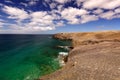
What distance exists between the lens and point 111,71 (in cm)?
1498

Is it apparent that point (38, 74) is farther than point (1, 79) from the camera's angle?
Yes

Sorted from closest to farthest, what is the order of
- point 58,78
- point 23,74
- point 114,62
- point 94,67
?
1. point 58,78
2. point 94,67
3. point 114,62
4. point 23,74

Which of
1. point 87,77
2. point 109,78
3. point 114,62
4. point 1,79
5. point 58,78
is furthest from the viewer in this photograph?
point 1,79

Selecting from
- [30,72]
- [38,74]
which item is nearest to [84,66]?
[38,74]

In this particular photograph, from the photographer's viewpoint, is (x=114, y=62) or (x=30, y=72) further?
(x=30, y=72)

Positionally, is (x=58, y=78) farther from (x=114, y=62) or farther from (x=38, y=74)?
(x=38, y=74)

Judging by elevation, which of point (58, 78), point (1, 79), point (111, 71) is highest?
point (111, 71)

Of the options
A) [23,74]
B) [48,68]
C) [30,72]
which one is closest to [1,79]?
[23,74]

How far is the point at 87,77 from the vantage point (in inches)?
565

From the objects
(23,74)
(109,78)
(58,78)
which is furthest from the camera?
(23,74)

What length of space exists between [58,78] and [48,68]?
1362cm

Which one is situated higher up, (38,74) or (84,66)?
(84,66)

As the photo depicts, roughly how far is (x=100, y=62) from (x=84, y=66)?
9.02 feet

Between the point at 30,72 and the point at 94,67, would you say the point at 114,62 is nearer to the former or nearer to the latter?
the point at 94,67
